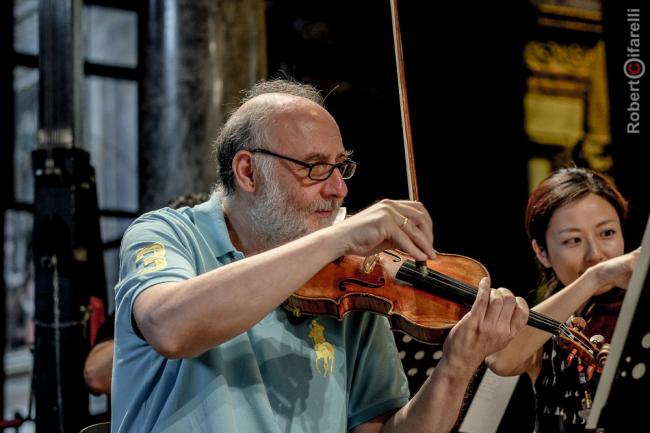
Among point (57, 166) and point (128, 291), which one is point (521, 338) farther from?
point (57, 166)

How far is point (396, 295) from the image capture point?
87.9 inches

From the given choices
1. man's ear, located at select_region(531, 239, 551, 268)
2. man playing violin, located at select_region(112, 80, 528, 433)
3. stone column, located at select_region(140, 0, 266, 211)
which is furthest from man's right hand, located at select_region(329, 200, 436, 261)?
stone column, located at select_region(140, 0, 266, 211)

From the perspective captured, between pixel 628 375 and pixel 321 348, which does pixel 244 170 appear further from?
pixel 628 375

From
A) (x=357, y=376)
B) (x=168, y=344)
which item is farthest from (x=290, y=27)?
(x=168, y=344)

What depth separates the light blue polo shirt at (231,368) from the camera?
1986mm

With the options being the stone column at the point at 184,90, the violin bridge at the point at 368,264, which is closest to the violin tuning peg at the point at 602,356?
the violin bridge at the point at 368,264

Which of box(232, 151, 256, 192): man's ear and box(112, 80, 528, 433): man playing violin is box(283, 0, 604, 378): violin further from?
box(232, 151, 256, 192): man's ear

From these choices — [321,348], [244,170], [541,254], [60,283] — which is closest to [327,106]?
[60,283]

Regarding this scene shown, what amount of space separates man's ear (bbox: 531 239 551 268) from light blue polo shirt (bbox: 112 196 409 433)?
834 mm

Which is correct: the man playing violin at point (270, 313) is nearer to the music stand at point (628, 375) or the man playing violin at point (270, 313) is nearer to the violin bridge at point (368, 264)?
the violin bridge at point (368, 264)

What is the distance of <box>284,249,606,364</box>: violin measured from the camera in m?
2.18

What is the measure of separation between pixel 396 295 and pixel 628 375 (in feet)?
2.40

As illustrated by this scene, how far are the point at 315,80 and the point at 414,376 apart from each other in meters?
3.09

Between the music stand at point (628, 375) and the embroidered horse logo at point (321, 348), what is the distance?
75 centimetres
